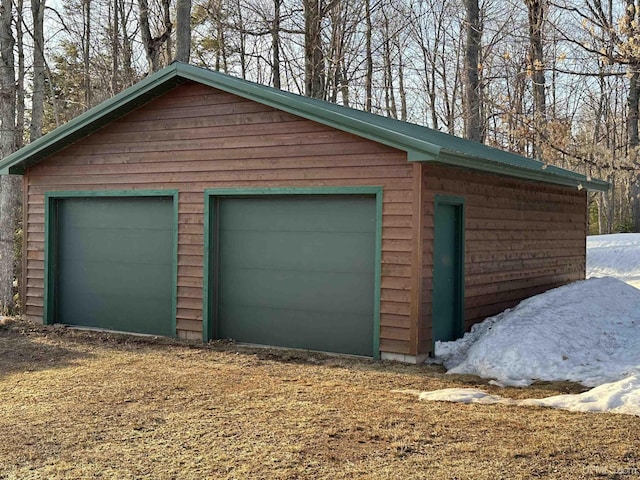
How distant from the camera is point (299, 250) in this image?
8875 mm

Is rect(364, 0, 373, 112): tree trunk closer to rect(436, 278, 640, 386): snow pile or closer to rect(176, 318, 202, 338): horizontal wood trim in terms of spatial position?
rect(436, 278, 640, 386): snow pile

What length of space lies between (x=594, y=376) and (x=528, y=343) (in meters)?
0.90

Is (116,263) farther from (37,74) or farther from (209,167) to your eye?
(37,74)

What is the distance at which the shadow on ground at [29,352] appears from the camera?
7.83 meters

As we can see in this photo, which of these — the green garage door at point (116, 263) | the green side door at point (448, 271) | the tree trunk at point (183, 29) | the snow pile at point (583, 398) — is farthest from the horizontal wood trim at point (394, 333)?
the tree trunk at point (183, 29)

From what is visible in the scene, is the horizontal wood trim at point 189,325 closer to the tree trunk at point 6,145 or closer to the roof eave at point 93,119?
the roof eave at point 93,119

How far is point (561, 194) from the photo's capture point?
39.5ft

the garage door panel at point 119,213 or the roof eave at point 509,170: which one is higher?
the roof eave at point 509,170

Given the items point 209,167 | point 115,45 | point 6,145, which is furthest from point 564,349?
point 115,45

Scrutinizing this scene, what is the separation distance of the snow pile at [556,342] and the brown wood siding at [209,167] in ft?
3.04

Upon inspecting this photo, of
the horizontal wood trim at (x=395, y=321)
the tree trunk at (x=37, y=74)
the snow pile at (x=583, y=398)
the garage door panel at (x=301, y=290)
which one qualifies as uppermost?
the tree trunk at (x=37, y=74)

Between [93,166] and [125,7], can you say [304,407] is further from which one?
[125,7]

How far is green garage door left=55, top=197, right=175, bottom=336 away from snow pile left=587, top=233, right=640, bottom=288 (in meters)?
14.7

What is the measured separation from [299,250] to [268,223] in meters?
0.59
